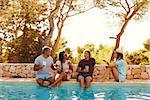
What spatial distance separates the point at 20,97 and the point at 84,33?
10.2m

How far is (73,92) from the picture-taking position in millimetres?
10438

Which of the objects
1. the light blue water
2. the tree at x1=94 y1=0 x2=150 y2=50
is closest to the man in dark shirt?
the light blue water

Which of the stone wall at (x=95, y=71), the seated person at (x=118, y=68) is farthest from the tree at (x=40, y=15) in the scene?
the seated person at (x=118, y=68)

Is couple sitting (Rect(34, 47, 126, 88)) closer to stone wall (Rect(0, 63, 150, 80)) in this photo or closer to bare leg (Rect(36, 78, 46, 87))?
bare leg (Rect(36, 78, 46, 87))

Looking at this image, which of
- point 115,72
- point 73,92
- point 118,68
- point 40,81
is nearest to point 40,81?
point 40,81

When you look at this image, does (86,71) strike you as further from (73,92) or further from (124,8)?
(124,8)

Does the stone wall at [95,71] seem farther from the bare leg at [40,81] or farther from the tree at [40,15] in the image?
the tree at [40,15]

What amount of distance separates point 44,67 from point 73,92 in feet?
4.19

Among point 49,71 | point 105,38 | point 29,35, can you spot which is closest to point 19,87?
point 49,71

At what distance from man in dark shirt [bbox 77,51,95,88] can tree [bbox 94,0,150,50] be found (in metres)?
4.83

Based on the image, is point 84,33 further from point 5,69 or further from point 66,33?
point 5,69

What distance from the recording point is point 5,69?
1355 cm

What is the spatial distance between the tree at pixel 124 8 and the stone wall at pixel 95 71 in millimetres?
2878

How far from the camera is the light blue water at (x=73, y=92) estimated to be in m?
9.45
